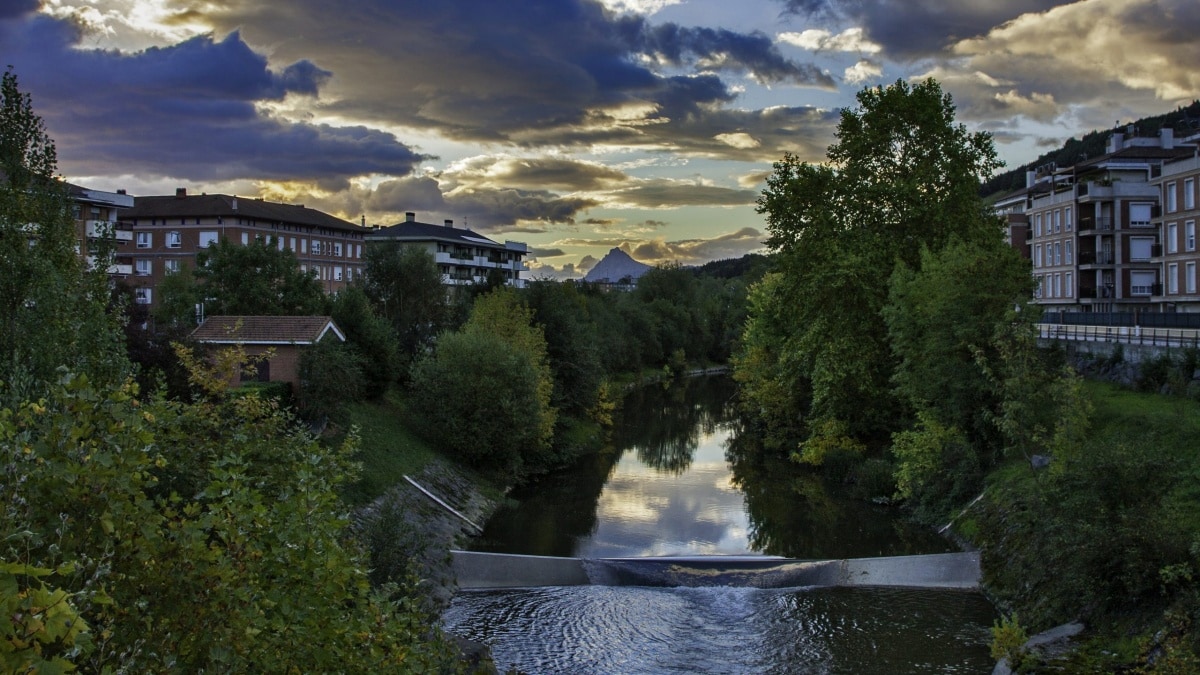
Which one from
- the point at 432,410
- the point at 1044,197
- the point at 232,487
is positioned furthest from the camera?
the point at 1044,197

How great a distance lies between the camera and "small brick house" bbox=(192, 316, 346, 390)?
128 ft

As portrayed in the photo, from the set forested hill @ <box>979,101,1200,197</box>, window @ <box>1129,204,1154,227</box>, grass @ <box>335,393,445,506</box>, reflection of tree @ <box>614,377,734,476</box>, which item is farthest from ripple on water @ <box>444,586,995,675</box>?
forested hill @ <box>979,101,1200,197</box>

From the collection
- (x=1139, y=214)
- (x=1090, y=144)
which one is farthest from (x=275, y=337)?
(x=1090, y=144)

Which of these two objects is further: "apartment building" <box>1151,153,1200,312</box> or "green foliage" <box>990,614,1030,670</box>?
"apartment building" <box>1151,153,1200,312</box>

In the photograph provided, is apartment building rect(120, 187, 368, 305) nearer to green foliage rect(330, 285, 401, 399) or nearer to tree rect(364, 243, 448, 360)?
tree rect(364, 243, 448, 360)

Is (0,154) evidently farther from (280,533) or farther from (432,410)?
(432,410)

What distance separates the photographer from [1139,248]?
64062 millimetres

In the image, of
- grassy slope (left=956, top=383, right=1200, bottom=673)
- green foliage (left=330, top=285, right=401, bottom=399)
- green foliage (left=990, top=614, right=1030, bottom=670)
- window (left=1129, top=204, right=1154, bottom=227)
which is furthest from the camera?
window (left=1129, top=204, right=1154, bottom=227)

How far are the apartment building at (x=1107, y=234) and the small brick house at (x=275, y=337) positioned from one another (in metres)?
51.4

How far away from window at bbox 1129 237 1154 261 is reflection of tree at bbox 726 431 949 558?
32.8 meters

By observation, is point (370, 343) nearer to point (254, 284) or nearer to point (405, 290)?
point (254, 284)

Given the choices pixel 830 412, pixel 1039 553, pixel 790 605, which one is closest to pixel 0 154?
pixel 790 605

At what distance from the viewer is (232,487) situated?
27.7 feet

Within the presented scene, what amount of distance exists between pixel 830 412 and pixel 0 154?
37063mm
